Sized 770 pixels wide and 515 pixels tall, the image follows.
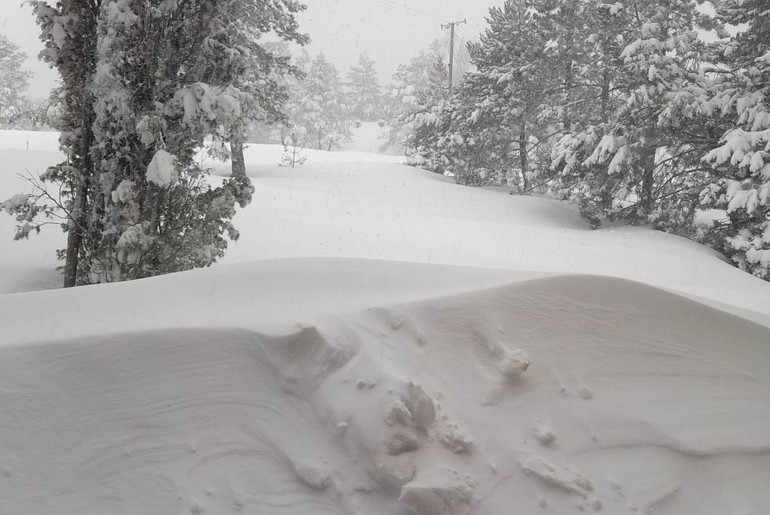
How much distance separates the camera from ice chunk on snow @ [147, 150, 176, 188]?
5.00m

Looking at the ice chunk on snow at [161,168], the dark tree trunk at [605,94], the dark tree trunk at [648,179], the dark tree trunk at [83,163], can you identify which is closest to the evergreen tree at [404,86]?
the dark tree trunk at [605,94]

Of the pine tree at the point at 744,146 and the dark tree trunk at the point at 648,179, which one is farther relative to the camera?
the dark tree trunk at the point at 648,179

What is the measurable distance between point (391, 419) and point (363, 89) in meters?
60.6

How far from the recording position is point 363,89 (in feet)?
195

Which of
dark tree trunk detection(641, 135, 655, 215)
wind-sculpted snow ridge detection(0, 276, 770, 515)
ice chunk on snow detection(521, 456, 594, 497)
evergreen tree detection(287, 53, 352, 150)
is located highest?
evergreen tree detection(287, 53, 352, 150)

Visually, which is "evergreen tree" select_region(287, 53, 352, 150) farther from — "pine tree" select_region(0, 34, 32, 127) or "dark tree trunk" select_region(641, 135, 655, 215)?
"dark tree trunk" select_region(641, 135, 655, 215)

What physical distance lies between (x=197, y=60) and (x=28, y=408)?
4.18 meters

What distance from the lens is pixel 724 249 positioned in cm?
1245

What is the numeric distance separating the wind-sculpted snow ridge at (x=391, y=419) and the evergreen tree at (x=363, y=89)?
58215mm

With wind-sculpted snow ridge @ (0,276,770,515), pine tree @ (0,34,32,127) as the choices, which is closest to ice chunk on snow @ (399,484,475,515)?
wind-sculpted snow ridge @ (0,276,770,515)

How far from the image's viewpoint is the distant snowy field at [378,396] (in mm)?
2258

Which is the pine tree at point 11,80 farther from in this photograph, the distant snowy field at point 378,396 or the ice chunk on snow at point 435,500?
the ice chunk on snow at point 435,500

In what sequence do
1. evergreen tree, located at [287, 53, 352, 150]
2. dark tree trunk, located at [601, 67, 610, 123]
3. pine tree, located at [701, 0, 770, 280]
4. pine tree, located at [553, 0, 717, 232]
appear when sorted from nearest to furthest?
pine tree, located at [701, 0, 770, 280]
pine tree, located at [553, 0, 717, 232]
dark tree trunk, located at [601, 67, 610, 123]
evergreen tree, located at [287, 53, 352, 150]

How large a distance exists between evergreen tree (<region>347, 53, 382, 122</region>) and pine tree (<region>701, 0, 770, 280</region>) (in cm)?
4889
